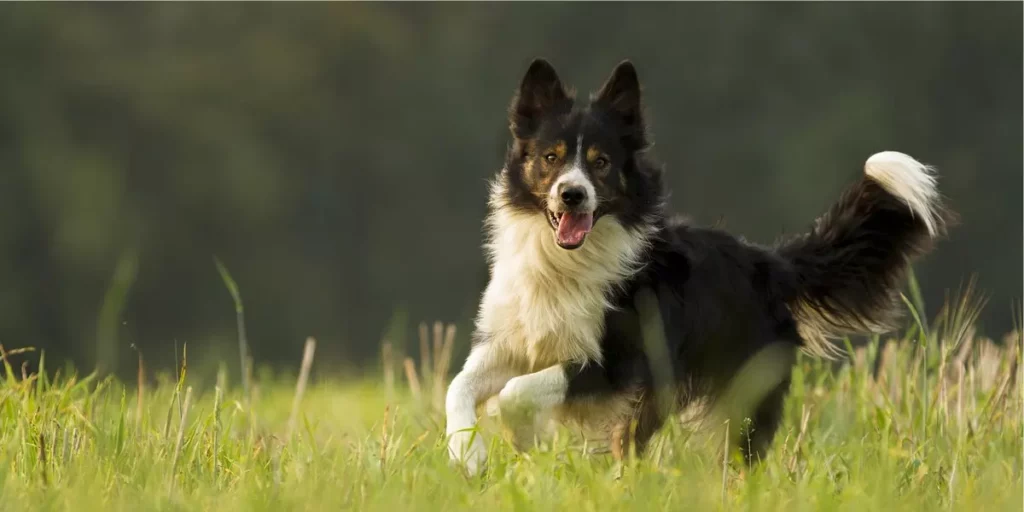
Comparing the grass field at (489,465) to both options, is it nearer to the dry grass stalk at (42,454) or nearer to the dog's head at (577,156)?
the dry grass stalk at (42,454)

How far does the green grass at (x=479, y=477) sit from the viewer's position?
4086 mm

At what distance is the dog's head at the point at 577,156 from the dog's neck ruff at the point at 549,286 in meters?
0.09

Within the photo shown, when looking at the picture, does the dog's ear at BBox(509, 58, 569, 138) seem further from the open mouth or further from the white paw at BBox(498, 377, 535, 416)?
the white paw at BBox(498, 377, 535, 416)

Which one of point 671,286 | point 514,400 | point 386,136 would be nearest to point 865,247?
point 671,286

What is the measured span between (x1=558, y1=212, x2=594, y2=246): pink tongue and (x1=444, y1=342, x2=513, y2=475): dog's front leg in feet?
1.73

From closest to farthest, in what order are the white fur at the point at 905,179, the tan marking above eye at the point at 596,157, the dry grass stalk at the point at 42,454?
the dry grass stalk at the point at 42,454 → the tan marking above eye at the point at 596,157 → the white fur at the point at 905,179

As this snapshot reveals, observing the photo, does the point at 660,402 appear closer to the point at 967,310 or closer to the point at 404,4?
the point at 967,310

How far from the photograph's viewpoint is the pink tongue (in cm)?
539

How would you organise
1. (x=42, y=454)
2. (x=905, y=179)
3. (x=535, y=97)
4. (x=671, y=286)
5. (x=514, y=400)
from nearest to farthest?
(x=42, y=454) < (x=514, y=400) < (x=671, y=286) < (x=535, y=97) < (x=905, y=179)

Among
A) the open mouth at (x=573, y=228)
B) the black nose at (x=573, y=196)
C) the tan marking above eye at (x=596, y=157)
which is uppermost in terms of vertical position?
the tan marking above eye at (x=596, y=157)

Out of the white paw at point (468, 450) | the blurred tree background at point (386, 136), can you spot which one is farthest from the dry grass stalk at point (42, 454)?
the blurred tree background at point (386, 136)

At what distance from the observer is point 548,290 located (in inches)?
217

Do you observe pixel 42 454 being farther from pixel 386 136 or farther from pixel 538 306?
pixel 386 136

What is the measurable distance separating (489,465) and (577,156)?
1.43 meters
